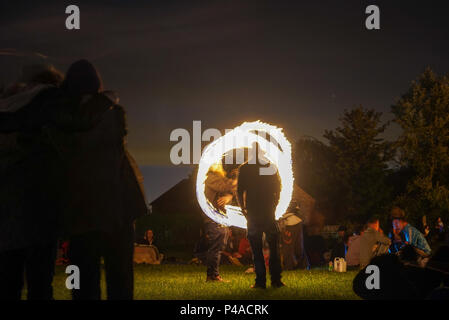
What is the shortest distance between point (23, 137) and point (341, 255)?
1274cm

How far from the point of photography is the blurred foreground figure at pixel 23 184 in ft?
15.9

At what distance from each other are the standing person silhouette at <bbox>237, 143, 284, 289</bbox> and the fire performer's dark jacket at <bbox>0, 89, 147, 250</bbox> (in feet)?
18.2

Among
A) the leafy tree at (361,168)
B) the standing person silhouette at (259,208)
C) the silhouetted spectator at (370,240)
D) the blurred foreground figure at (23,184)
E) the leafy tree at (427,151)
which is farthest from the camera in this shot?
the leafy tree at (361,168)

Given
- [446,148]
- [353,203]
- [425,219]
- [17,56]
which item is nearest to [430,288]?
[17,56]

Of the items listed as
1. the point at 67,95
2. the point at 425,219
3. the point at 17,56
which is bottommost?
the point at 425,219

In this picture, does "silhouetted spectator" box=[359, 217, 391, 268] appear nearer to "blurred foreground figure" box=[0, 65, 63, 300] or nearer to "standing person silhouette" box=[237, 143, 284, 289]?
"standing person silhouette" box=[237, 143, 284, 289]

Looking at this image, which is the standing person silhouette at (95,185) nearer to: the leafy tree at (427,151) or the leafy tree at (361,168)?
the leafy tree at (427,151)

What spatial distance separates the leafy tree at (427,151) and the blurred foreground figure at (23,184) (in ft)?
148

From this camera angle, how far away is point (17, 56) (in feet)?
17.3

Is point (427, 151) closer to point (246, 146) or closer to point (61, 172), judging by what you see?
point (246, 146)

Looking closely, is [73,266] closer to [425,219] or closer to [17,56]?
[17,56]

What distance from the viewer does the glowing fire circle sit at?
1366 centimetres

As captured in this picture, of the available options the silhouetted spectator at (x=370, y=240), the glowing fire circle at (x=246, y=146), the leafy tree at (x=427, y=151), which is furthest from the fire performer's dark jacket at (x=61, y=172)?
the leafy tree at (x=427, y=151)

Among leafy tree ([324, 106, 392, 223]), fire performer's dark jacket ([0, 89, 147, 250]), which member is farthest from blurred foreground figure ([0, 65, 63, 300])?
leafy tree ([324, 106, 392, 223])
